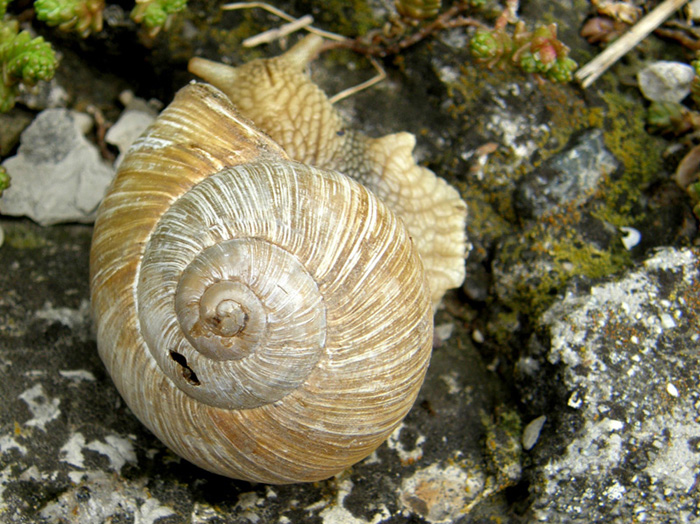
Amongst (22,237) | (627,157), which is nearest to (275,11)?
(22,237)

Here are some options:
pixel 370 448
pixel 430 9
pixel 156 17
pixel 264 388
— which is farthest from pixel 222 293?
pixel 430 9

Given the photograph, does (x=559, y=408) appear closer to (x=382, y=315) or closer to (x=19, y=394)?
(x=382, y=315)

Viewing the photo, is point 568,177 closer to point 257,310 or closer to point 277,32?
point 277,32

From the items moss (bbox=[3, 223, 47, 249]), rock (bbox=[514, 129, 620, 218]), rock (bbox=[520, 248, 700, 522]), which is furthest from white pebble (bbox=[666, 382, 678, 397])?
moss (bbox=[3, 223, 47, 249])

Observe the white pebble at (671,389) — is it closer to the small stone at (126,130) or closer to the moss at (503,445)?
the moss at (503,445)

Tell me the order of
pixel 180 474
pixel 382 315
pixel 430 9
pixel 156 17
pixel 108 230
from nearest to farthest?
1. pixel 382 315
2. pixel 108 230
3. pixel 180 474
4. pixel 156 17
5. pixel 430 9

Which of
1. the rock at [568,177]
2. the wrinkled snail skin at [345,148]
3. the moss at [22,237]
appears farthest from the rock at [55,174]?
the rock at [568,177]
